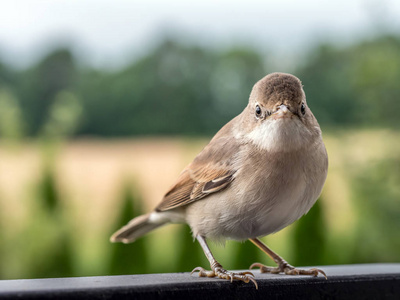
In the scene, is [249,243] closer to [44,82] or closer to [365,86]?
[365,86]

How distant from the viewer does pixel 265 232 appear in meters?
2.23

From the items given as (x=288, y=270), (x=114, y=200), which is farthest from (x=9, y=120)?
(x=288, y=270)

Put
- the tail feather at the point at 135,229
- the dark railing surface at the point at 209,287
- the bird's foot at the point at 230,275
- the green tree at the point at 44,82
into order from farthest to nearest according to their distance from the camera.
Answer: the green tree at the point at 44,82
the tail feather at the point at 135,229
the bird's foot at the point at 230,275
the dark railing surface at the point at 209,287

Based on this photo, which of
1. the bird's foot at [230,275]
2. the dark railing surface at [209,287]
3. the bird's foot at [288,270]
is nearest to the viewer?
the dark railing surface at [209,287]

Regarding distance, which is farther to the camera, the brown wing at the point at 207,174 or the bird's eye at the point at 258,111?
the brown wing at the point at 207,174

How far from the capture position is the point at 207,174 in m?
2.40

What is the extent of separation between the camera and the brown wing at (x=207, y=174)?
90.1 inches

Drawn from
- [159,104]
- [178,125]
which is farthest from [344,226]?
[159,104]

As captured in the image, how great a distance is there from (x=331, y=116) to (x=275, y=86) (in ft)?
9.79

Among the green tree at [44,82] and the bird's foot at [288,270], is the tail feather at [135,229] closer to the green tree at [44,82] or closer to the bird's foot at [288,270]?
the bird's foot at [288,270]

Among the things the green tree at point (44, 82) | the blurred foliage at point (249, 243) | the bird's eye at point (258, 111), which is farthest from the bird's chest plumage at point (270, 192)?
the green tree at point (44, 82)

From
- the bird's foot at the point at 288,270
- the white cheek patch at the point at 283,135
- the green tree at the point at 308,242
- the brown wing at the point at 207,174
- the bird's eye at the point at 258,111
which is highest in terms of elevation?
the bird's eye at the point at 258,111

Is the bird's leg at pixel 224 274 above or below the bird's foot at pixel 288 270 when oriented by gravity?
above

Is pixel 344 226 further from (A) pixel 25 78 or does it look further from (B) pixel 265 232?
(A) pixel 25 78
